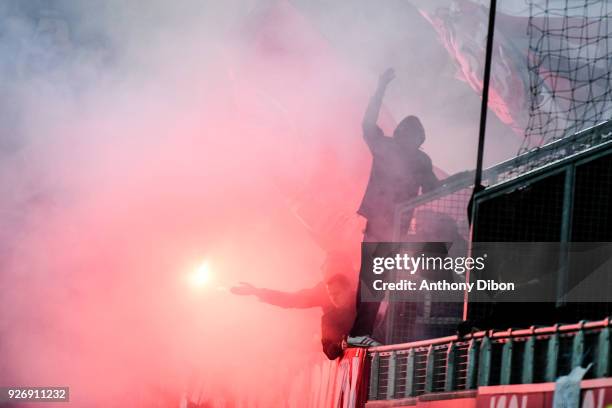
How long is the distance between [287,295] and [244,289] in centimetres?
50

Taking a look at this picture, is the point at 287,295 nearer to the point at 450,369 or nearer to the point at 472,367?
the point at 450,369

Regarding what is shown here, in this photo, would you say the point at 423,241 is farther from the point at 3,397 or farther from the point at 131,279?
the point at 3,397

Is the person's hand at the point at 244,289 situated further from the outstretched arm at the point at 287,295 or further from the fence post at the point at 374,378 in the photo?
the fence post at the point at 374,378

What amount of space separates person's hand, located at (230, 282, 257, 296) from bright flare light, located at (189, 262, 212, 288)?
1.34 ft

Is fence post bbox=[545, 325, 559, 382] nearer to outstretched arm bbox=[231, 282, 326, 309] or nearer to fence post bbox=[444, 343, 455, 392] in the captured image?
fence post bbox=[444, 343, 455, 392]

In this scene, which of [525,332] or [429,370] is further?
[429,370]

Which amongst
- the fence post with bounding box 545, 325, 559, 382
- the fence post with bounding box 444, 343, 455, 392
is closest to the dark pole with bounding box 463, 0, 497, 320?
the fence post with bounding box 444, 343, 455, 392

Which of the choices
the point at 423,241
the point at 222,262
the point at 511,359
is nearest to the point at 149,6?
the point at 222,262

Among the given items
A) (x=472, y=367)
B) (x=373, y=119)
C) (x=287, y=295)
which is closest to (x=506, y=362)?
(x=472, y=367)

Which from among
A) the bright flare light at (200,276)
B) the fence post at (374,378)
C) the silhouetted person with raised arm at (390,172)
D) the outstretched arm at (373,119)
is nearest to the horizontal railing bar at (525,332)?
the fence post at (374,378)

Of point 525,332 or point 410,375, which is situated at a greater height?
point 525,332

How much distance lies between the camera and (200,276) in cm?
1167

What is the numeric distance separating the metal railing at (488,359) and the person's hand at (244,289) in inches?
146

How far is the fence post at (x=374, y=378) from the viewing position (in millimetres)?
7631
